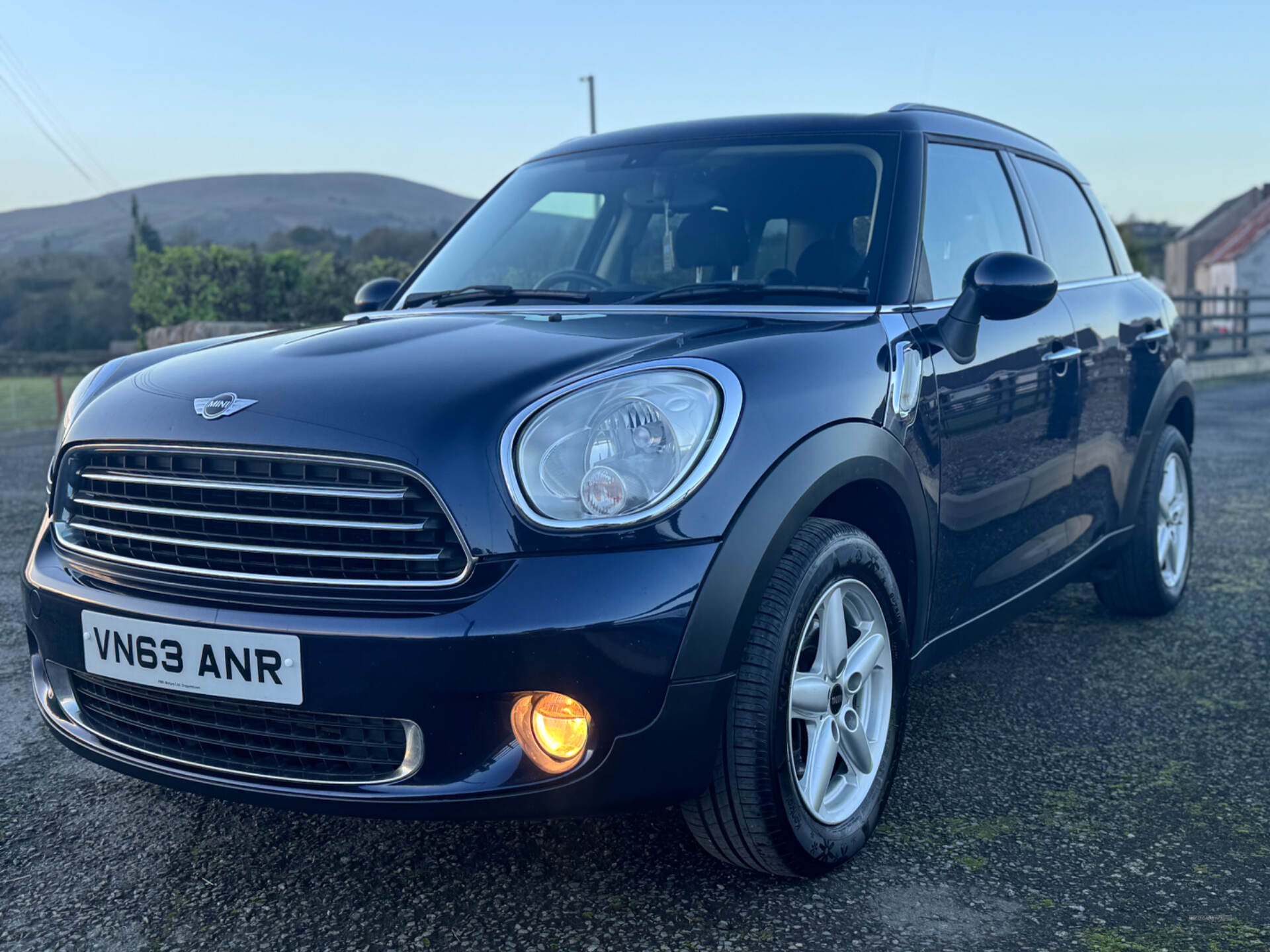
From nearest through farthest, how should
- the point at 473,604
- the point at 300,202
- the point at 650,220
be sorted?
the point at 473,604 → the point at 650,220 → the point at 300,202

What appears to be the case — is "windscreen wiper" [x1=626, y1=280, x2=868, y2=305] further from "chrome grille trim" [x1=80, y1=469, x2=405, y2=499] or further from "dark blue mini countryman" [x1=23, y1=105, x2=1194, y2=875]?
"chrome grille trim" [x1=80, y1=469, x2=405, y2=499]

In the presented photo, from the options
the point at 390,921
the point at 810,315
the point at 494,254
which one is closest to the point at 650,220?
the point at 494,254

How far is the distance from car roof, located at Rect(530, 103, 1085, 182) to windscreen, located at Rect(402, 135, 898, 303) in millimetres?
39

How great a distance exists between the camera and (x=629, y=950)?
6.77 feet

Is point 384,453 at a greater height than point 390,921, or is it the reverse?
point 384,453

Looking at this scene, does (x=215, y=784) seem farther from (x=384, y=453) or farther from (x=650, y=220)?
(x=650, y=220)

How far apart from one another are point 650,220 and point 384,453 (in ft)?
5.09

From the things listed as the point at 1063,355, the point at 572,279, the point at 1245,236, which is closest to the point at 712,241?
the point at 572,279

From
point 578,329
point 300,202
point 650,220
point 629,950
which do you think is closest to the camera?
point 629,950

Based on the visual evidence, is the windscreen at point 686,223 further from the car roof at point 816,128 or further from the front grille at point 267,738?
the front grille at point 267,738

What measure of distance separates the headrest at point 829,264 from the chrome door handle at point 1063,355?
2.14 feet

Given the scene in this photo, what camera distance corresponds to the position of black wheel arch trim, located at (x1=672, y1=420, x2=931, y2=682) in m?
2.00

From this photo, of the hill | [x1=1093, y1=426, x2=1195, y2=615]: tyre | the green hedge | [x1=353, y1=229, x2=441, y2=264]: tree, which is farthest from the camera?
the hill

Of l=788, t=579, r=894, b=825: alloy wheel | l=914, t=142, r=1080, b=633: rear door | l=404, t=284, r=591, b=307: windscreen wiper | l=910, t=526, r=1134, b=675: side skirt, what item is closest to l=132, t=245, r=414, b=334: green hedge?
l=404, t=284, r=591, b=307: windscreen wiper
